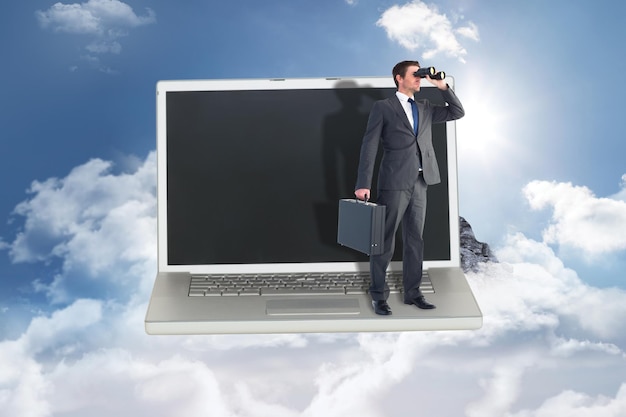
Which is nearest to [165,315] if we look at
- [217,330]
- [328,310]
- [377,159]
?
[217,330]

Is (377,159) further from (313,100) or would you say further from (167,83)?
(167,83)

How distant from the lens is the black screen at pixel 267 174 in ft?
11.8

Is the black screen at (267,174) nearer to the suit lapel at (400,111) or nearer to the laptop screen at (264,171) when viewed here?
the laptop screen at (264,171)

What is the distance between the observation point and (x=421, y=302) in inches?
127

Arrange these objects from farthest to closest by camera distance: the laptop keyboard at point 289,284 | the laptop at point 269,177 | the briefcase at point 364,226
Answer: the laptop at point 269,177 < the laptop keyboard at point 289,284 < the briefcase at point 364,226

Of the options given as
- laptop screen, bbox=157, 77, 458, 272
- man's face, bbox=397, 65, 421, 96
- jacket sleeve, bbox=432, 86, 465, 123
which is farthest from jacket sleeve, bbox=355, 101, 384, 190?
laptop screen, bbox=157, 77, 458, 272

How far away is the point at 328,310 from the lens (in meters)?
3.22

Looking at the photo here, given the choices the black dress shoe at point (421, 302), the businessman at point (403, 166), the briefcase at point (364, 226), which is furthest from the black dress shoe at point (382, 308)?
the briefcase at point (364, 226)

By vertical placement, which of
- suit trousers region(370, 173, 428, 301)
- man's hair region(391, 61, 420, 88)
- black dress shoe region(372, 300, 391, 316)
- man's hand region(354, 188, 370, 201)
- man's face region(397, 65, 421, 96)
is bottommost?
black dress shoe region(372, 300, 391, 316)

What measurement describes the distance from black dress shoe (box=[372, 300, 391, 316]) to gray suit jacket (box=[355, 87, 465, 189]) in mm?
446

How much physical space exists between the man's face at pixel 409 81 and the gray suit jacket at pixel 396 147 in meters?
0.05

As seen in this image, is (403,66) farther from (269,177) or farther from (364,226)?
(269,177)

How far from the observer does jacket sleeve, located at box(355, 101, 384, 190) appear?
3121 mm

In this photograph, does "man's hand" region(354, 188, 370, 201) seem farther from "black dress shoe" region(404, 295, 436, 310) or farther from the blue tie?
"black dress shoe" region(404, 295, 436, 310)
